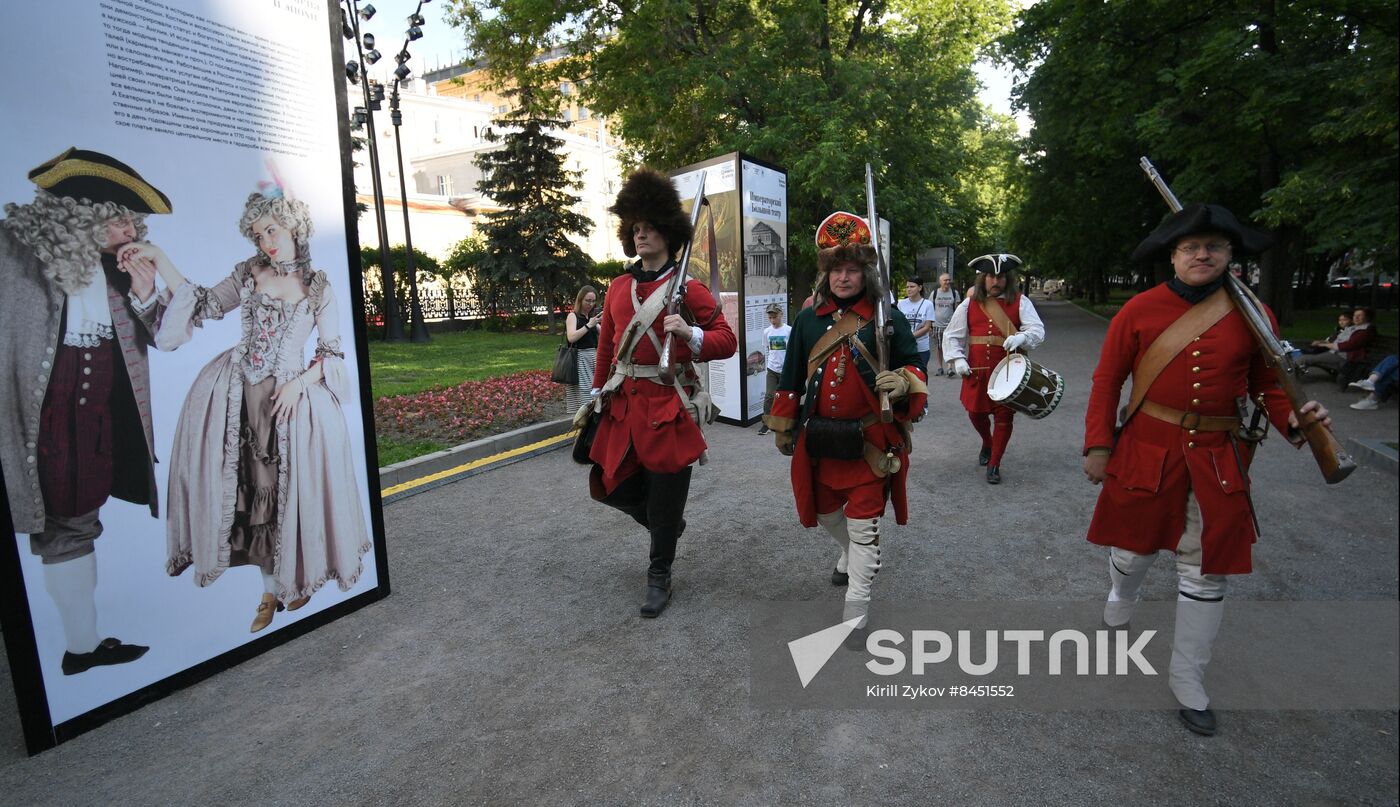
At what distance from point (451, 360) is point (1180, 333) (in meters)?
15.1

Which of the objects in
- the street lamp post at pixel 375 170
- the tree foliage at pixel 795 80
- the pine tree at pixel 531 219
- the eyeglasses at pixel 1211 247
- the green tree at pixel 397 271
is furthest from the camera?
the pine tree at pixel 531 219

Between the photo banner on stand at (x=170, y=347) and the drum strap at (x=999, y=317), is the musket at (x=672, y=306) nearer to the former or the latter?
the photo banner on stand at (x=170, y=347)

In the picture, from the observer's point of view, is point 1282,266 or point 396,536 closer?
point 396,536

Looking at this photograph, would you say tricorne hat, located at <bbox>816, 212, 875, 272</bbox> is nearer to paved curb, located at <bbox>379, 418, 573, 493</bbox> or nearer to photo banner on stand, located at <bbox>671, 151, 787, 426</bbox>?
paved curb, located at <bbox>379, 418, 573, 493</bbox>

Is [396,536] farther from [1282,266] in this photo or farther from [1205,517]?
[1282,266]

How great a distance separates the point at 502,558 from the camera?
5.25 metres

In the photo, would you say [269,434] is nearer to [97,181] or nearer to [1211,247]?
[97,181]

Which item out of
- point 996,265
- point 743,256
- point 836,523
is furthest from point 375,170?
point 836,523

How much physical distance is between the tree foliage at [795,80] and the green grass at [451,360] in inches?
283

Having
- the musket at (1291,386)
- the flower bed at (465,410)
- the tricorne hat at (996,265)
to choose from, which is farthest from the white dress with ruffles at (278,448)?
the tricorne hat at (996,265)

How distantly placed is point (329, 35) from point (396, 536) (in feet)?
11.1

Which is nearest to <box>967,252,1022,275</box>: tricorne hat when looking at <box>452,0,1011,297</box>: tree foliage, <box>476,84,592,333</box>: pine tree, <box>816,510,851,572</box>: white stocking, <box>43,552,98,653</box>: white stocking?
<box>816,510,851,572</box>: white stocking

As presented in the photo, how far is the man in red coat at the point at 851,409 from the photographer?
3748mm

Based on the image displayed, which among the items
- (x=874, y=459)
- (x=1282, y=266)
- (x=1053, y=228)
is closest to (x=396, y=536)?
(x=874, y=459)
